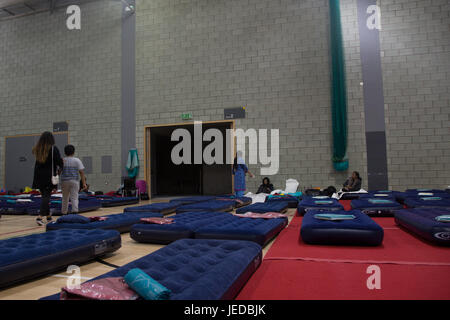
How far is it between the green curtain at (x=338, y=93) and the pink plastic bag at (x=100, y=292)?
819 cm

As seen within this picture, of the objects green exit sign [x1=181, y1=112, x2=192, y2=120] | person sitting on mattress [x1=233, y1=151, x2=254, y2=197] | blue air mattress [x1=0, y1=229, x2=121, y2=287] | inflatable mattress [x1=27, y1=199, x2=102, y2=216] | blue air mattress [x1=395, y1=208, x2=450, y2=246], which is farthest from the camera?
green exit sign [x1=181, y1=112, x2=192, y2=120]

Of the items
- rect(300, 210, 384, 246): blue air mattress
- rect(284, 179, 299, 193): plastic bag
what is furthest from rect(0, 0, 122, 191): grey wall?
rect(300, 210, 384, 246): blue air mattress

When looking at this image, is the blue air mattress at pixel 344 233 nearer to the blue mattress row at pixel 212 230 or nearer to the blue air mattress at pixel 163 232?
the blue mattress row at pixel 212 230

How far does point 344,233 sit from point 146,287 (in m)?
1.77

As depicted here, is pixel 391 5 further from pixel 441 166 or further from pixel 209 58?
pixel 209 58

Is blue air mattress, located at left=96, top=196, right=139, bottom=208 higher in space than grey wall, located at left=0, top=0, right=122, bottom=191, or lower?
lower

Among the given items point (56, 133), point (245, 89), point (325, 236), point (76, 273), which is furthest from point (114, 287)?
point (56, 133)

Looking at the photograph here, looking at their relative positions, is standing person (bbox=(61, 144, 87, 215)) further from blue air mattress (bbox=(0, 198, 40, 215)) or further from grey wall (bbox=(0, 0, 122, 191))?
grey wall (bbox=(0, 0, 122, 191))

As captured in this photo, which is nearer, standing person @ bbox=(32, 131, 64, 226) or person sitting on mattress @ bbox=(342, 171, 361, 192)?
standing person @ bbox=(32, 131, 64, 226)

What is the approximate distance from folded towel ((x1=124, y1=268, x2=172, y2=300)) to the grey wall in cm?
968

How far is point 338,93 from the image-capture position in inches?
343

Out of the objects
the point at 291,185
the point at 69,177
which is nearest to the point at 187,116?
the point at 291,185

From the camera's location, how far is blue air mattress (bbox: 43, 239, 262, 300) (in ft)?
4.40

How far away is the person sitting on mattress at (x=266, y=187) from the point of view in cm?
878
